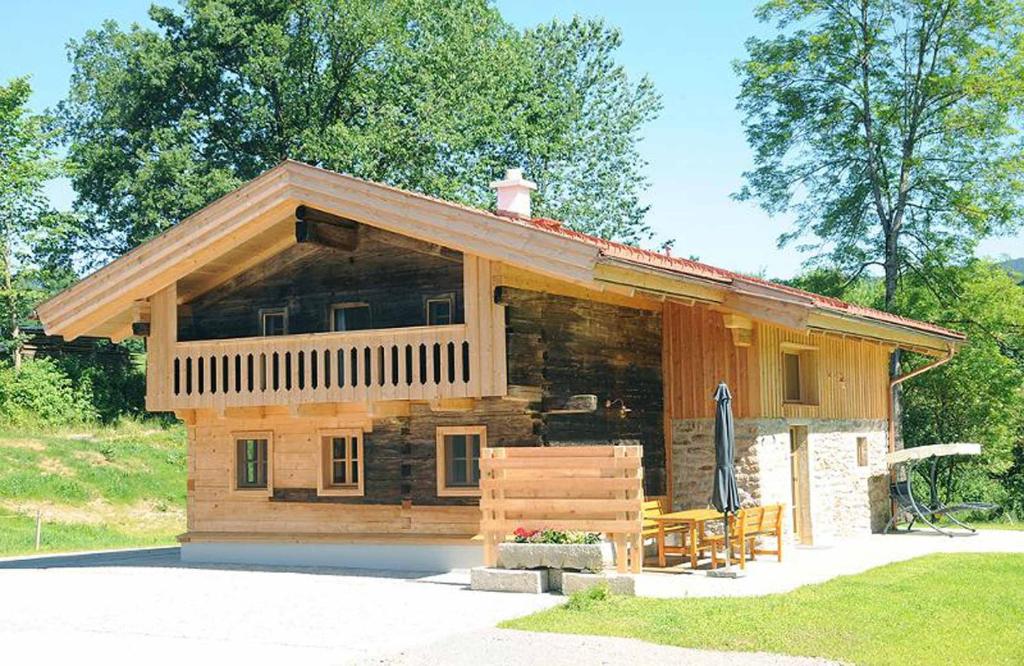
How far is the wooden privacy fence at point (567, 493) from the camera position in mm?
14586

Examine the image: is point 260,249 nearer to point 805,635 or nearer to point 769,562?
point 769,562

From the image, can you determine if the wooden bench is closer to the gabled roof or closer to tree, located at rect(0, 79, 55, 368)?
the gabled roof

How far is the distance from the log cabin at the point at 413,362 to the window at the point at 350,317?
28mm

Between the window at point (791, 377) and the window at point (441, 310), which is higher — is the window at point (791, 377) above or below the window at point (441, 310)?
below

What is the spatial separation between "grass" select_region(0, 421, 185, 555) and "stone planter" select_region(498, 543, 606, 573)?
12.8 meters

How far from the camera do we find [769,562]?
1759cm

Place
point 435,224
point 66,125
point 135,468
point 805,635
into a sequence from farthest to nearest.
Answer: point 66,125 < point 135,468 < point 435,224 < point 805,635

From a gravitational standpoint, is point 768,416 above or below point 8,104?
below

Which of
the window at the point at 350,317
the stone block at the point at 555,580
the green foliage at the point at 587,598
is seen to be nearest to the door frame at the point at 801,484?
the stone block at the point at 555,580

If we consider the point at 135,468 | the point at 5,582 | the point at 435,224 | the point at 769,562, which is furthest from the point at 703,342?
the point at 135,468

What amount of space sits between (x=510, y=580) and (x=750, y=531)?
3955 mm

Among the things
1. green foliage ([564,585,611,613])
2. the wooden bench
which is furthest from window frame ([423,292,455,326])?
green foliage ([564,585,611,613])

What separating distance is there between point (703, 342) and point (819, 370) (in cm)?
276

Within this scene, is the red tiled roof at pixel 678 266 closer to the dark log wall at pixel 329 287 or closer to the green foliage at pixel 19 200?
the dark log wall at pixel 329 287
